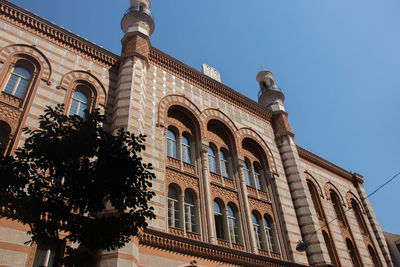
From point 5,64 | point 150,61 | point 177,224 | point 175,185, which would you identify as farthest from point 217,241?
point 5,64

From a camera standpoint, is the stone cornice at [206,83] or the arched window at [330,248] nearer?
the stone cornice at [206,83]

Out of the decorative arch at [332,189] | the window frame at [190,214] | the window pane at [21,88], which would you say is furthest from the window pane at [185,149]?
the decorative arch at [332,189]

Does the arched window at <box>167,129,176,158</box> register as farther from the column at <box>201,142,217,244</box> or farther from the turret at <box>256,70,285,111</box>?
the turret at <box>256,70,285,111</box>

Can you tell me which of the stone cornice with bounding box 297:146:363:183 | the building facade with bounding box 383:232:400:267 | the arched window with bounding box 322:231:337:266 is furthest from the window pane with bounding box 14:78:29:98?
the building facade with bounding box 383:232:400:267

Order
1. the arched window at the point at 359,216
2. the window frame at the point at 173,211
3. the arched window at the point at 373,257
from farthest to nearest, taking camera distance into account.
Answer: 1. the arched window at the point at 359,216
2. the arched window at the point at 373,257
3. the window frame at the point at 173,211

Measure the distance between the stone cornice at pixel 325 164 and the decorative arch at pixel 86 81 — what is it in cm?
1258

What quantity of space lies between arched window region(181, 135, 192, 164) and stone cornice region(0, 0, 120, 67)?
4521mm

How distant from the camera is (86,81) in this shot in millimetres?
13695

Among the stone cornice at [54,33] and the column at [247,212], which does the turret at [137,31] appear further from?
the column at [247,212]

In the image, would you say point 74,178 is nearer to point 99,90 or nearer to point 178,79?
point 99,90

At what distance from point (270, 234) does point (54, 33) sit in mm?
12533

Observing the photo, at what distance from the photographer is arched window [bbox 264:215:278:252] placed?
14758 mm

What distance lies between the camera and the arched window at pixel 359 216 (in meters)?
22.0

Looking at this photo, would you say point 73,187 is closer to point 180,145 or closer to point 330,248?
point 180,145
